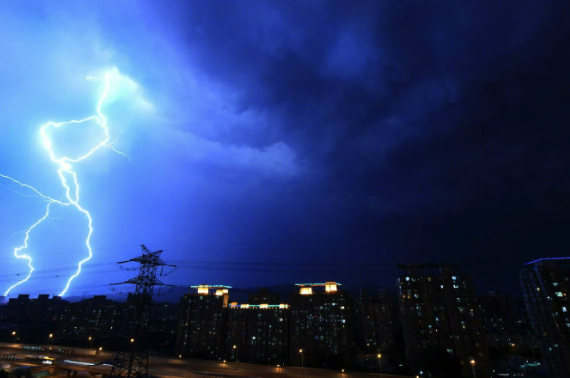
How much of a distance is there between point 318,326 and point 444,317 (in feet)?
138

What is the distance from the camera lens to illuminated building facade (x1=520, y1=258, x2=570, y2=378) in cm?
7770

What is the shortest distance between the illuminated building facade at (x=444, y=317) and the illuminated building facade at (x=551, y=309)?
1555 centimetres

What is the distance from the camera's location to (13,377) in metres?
50.5

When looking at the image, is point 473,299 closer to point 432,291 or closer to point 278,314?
point 432,291

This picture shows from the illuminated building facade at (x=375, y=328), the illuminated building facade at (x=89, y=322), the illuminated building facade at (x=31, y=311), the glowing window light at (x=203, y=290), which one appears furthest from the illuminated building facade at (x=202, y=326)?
the illuminated building facade at (x=31, y=311)

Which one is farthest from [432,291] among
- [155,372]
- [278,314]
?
[155,372]

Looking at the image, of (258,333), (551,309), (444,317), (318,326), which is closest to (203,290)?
(258,333)

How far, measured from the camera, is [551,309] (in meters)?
82.8

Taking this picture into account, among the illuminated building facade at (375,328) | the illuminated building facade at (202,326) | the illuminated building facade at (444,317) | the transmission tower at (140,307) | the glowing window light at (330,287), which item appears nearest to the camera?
the transmission tower at (140,307)

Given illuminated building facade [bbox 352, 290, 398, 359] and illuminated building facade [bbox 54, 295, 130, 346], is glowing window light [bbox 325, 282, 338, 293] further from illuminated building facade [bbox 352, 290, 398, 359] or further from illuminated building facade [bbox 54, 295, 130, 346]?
illuminated building facade [bbox 54, 295, 130, 346]

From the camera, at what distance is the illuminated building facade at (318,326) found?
101812mm

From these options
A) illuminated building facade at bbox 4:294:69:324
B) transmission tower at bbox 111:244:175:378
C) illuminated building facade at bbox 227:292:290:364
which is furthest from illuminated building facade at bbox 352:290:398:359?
illuminated building facade at bbox 4:294:69:324

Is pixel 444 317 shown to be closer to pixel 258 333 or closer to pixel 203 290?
pixel 258 333

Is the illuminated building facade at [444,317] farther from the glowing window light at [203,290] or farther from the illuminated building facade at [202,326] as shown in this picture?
the glowing window light at [203,290]
